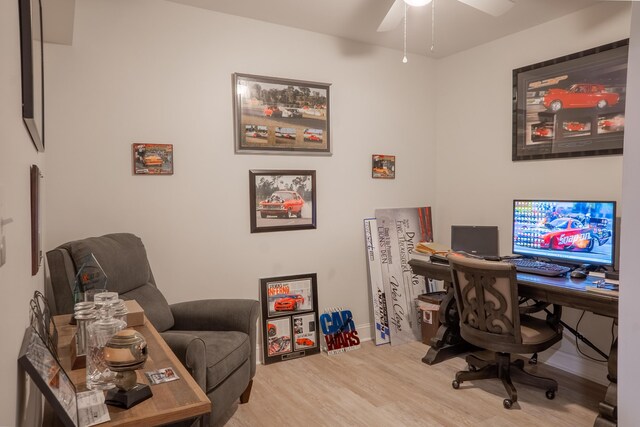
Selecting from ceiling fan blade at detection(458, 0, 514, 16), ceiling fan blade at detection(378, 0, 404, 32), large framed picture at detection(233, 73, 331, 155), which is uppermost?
ceiling fan blade at detection(378, 0, 404, 32)

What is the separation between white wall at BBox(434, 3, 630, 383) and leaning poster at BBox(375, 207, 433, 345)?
48 cm

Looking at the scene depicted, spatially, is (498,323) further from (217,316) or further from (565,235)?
(217,316)

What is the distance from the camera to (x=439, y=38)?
3893mm

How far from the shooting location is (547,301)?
2.74m

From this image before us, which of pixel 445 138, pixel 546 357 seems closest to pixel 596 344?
pixel 546 357

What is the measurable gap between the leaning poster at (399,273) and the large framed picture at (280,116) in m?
0.95

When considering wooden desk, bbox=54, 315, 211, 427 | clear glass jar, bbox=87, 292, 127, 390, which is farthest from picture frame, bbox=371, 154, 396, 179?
clear glass jar, bbox=87, 292, 127, 390

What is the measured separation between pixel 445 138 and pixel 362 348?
2203 mm

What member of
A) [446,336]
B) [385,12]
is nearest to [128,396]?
[446,336]

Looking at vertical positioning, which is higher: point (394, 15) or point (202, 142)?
point (394, 15)

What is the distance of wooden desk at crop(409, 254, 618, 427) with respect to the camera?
97.0 inches

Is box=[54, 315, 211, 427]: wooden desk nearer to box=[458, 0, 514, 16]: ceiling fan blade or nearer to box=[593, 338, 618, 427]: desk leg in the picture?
box=[593, 338, 618, 427]: desk leg

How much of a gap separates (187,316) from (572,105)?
3187 millimetres

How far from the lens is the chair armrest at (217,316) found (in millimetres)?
2783
